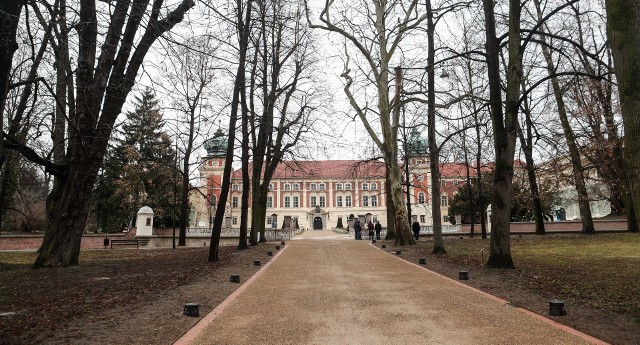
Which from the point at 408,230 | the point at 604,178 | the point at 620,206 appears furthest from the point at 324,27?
the point at 620,206

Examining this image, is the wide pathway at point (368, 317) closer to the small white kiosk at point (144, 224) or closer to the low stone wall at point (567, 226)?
the small white kiosk at point (144, 224)

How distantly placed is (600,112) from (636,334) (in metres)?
22.4

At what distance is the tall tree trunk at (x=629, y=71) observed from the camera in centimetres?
551

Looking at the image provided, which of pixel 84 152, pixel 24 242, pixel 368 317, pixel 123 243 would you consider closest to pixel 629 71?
pixel 368 317

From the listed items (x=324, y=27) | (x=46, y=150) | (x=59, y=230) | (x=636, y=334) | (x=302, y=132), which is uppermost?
(x=324, y=27)

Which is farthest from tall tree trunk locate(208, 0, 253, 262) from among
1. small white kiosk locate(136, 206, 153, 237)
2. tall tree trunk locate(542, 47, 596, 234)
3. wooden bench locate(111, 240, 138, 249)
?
small white kiosk locate(136, 206, 153, 237)

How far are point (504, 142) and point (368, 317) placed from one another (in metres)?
8.17

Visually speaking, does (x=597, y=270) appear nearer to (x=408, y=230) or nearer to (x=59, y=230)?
(x=408, y=230)

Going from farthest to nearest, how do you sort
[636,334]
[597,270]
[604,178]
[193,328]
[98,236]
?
1. [98,236]
2. [604,178]
3. [597,270]
4. [193,328]
5. [636,334]

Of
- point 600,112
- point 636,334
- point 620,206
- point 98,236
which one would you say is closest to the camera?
point 636,334

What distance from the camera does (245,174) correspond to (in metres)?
21.6

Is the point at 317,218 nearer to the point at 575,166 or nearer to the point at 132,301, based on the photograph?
the point at 575,166

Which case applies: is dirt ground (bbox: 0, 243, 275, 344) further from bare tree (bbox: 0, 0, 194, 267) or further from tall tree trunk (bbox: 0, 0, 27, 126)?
tall tree trunk (bbox: 0, 0, 27, 126)

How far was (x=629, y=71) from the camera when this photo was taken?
18.4 feet
